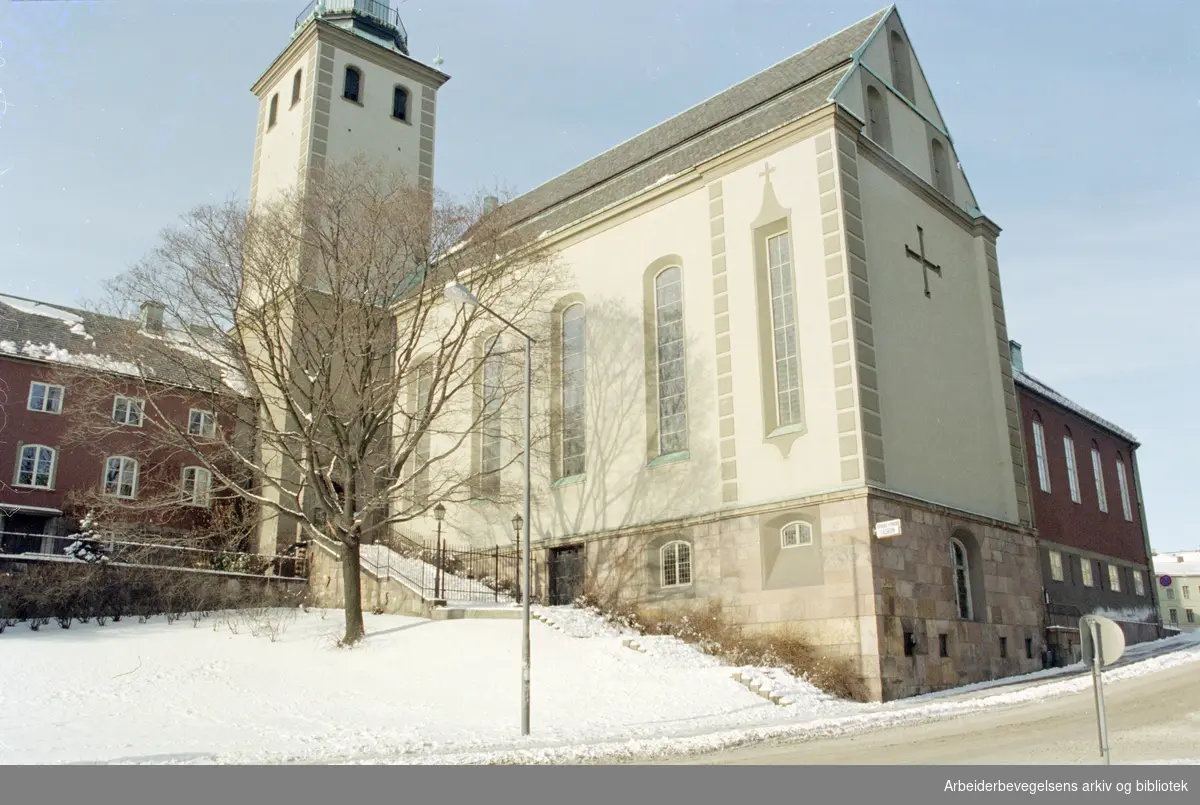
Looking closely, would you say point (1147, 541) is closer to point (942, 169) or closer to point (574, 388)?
point (942, 169)

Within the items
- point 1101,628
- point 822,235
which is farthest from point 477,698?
point 822,235

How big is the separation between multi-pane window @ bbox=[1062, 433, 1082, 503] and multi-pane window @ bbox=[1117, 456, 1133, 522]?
4390 millimetres

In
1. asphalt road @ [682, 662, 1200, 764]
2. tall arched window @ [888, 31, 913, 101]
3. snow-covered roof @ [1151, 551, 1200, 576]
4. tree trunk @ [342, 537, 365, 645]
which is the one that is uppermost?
tall arched window @ [888, 31, 913, 101]

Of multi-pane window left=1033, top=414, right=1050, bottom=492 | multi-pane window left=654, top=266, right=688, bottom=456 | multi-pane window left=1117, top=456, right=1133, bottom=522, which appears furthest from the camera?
multi-pane window left=1117, top=456, right=1133, bottom=522

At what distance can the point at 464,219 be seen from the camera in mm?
23375

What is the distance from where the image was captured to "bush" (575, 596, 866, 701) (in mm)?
19000

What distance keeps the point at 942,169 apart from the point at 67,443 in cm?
2663

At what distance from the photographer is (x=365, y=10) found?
128 feet

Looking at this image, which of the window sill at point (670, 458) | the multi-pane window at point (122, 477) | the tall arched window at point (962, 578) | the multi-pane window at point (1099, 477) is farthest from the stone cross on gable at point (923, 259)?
the multi-pane window at point (122, 477)

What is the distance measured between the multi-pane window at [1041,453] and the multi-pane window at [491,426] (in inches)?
619

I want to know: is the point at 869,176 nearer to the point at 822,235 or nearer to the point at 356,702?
the point at 822,235

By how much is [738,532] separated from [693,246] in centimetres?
731

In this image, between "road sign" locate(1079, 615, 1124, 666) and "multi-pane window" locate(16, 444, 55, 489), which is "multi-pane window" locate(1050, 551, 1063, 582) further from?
"multi-pane window" locate(16, 444, 55, 489)

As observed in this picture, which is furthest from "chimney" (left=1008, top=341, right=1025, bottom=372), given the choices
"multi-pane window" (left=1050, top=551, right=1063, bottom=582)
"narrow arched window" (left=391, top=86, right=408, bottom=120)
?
"narrow arched window" (left=391, top=86, right=408, bottom=120)
